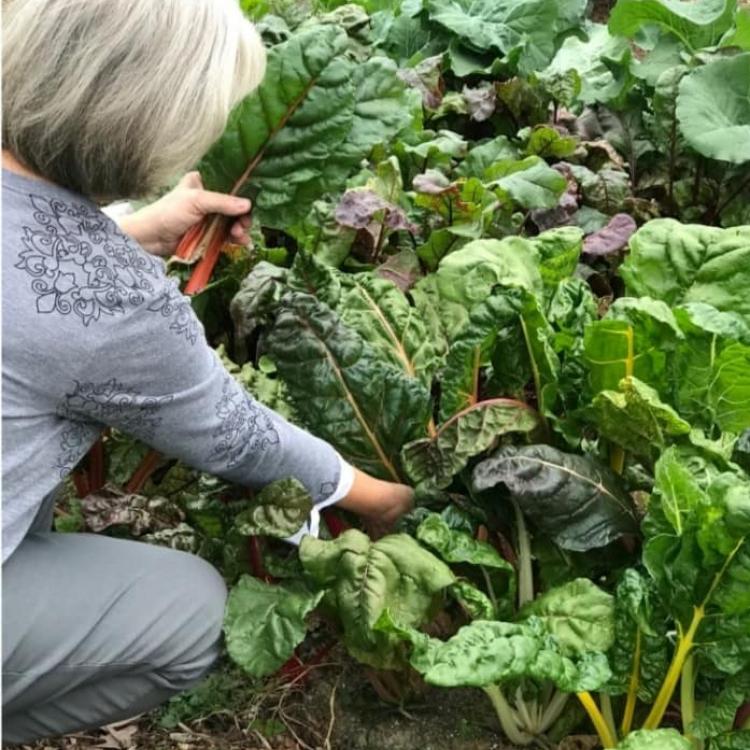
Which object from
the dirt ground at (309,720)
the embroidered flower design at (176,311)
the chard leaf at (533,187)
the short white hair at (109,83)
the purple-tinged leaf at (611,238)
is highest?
the short white hair at (109,83)

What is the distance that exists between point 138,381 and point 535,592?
2.58 ft

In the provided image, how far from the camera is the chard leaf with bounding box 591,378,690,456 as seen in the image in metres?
1.71

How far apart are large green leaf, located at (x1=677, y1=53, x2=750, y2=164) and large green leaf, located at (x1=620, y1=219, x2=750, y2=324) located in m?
0.73

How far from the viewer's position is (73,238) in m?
1.51

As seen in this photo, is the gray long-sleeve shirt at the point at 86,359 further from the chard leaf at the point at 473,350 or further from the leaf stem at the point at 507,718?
the leaf stem at the point at 507,718

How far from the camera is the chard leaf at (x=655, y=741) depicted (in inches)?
60.7

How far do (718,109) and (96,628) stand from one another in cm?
199

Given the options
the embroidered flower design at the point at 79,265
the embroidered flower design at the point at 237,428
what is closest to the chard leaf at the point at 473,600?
the embroidered flower design at the point at 237,428

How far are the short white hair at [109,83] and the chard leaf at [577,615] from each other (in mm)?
858

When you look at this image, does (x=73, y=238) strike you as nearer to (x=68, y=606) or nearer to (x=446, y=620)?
(x=68, y=606)

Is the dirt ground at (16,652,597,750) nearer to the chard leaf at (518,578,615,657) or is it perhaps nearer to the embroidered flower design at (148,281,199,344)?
the chard leaf at (518,578,615,657)

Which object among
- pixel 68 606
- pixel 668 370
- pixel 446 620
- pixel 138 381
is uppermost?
pixel 138 381

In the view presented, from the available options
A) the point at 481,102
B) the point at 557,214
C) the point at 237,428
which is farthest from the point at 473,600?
the point at 481,102

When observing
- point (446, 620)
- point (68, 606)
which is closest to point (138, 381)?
point (68, 606)
